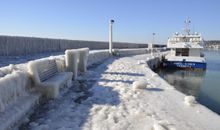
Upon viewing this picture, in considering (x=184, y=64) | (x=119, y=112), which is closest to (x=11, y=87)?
(x=119, y=112)

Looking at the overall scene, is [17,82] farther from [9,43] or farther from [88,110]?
[9,43]

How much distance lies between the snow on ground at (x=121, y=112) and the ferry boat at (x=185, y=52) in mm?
23524

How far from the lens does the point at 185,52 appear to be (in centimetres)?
3559

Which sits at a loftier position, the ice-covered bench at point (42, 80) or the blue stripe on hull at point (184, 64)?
the ice-covered bench at point (42, 80)

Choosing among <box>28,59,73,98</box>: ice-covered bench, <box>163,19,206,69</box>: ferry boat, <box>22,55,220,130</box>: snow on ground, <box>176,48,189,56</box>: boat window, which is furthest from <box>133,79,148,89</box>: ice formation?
<box>176,48,189,56</box>: boat window

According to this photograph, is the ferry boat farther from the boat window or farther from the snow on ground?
the snow on ground

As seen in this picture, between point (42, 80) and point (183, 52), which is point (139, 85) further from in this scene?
point (183, 52)

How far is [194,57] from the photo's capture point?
33.9 m

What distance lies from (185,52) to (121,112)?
1208 inches

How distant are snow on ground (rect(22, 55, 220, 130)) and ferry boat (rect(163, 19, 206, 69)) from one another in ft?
77.2

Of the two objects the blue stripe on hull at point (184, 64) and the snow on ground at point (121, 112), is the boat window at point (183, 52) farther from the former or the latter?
the snow on ground at point (121, 112)

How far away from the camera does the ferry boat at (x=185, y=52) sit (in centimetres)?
3161

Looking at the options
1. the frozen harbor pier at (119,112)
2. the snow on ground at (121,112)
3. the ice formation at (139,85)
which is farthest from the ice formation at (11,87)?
the ice formation at (139,85)

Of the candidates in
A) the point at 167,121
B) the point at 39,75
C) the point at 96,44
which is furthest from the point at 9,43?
the point at 96,44
